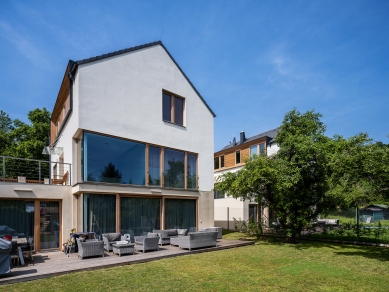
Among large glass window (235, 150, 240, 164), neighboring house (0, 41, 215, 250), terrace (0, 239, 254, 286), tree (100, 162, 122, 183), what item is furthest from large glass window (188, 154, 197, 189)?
large glass window (235, 150, 240, 164)

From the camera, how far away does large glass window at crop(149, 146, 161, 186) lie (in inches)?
596

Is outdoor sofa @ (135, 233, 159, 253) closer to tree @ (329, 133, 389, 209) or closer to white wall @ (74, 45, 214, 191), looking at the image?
white wall @ (74, 45, 214, 191)

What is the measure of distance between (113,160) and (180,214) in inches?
209

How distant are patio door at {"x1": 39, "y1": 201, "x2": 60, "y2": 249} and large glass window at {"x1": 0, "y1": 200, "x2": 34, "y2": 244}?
0.43m

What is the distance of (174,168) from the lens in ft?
53.9

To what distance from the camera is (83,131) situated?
1280 cm

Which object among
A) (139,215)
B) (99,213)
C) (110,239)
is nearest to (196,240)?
(139,215)

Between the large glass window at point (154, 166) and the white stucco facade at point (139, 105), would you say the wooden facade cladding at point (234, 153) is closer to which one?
the white stucco facade at point (139, 105)

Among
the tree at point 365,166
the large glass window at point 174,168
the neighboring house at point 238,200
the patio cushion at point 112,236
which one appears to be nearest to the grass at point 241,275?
the tree at point 365,166

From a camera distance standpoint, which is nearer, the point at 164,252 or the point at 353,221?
the point at 164,252

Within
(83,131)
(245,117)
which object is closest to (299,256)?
(83,131)

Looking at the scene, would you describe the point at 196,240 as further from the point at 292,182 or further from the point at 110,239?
the point at 292,182

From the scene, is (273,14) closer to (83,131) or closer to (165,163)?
(165,163)

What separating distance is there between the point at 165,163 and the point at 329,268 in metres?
9.60
